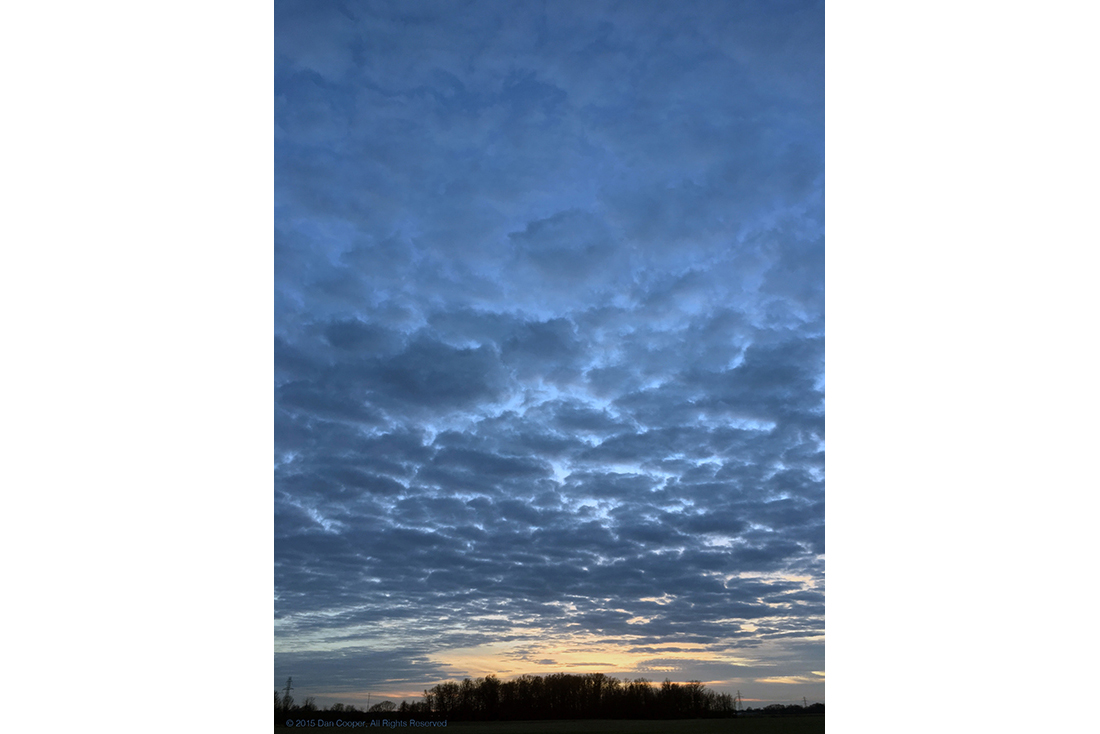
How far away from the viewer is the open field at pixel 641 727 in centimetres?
1361

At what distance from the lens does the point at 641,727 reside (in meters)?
16.5

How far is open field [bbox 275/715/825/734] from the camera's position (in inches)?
536
